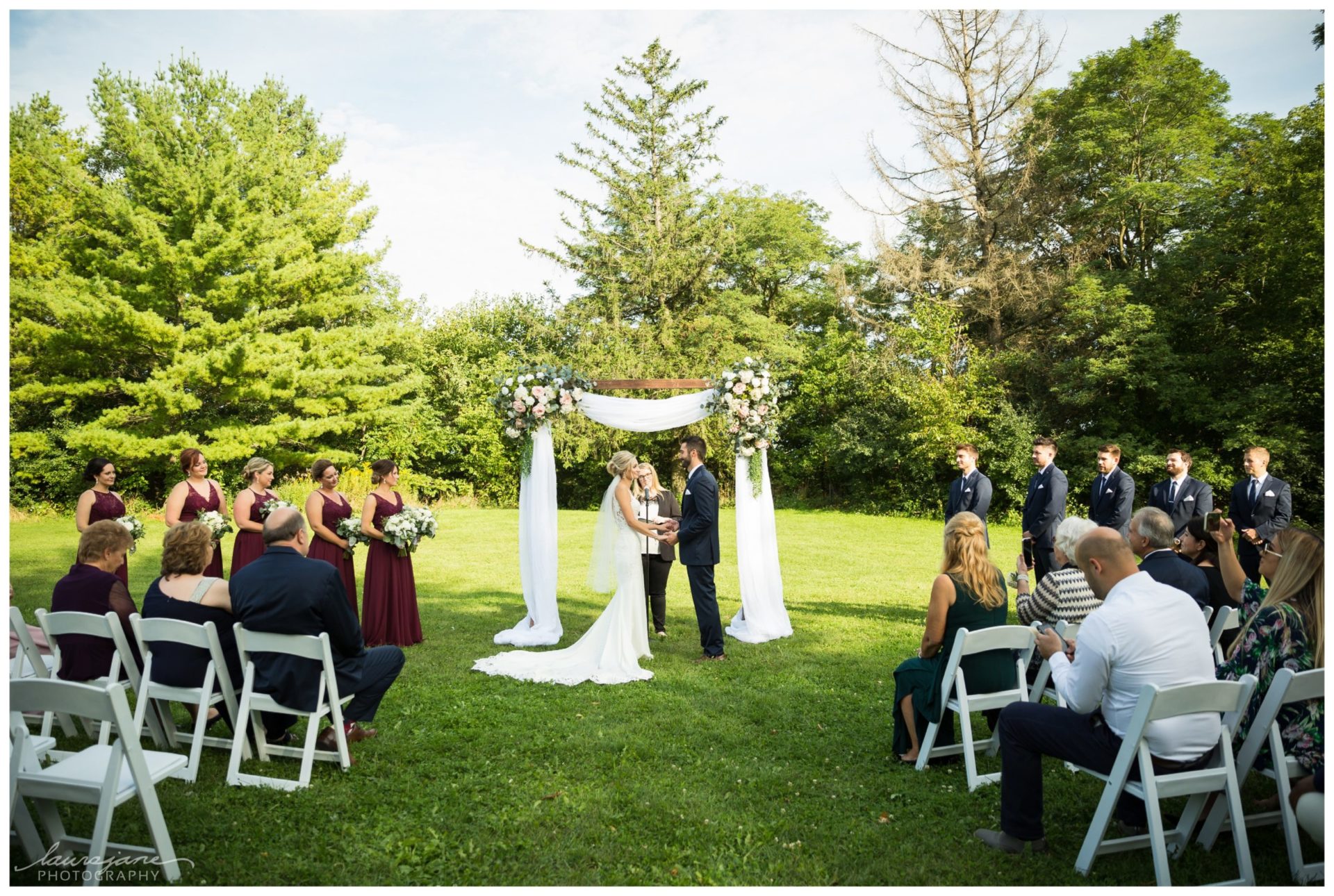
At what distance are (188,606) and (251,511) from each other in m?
3.22

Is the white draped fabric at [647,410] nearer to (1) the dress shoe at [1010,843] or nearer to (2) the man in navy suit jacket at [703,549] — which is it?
(2) the man in navy suit jacket at [703,549]

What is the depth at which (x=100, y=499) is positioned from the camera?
24.7 feet

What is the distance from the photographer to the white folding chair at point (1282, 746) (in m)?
3.31

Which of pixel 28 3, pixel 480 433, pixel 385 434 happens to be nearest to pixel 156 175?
pixel 385 434

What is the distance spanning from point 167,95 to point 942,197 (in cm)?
2398

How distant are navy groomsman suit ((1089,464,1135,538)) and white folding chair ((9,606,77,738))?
896 centimetres

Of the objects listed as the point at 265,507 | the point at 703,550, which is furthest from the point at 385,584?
the point at 703,550

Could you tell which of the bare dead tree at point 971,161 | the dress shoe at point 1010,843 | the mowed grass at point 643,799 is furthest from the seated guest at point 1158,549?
the bare dead tree at point 971,161

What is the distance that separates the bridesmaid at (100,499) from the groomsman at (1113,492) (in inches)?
383

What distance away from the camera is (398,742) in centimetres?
511

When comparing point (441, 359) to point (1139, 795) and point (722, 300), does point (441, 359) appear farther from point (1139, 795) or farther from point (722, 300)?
point (1139, 795)

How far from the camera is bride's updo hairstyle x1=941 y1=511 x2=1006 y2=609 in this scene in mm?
4590

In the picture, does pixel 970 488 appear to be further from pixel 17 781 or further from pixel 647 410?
pixel 17 781

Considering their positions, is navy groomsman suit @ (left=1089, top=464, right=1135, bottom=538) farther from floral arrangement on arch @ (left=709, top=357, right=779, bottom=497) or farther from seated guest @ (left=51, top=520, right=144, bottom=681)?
seated guest @ (left=51, top=520, right=144, bottom=681)
